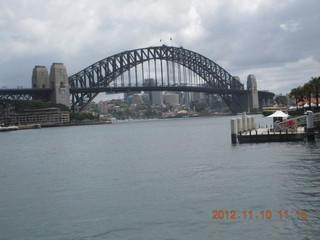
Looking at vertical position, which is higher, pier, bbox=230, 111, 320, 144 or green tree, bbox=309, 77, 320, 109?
green tree, bbox=309, 77, 320, 109

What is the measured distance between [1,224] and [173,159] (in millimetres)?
18112

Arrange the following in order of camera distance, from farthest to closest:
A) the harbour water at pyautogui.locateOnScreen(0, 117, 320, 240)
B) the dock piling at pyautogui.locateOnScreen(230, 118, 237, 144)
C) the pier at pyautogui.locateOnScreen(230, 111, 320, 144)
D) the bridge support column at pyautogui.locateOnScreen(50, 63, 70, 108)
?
1. the bridge support column at pyautogui.locateOnScreen(50, 63, 70, 108)
2. the dock piling at pyautogui.locateOnScreen(230, 118, 237, 144)
3. the pier at pyautogui.locateOnScreen(230, 111, 320, 144)
4. the harbour water at pyautogui.locateOnScreen(0, 117, 320, 240)

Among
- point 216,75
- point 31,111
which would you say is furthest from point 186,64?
point 31,111

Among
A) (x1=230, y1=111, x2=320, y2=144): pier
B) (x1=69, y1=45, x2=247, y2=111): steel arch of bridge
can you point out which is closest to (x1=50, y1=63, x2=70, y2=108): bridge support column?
(x1=69, y1=45, x2=247, y2=111): steel arch of bridge

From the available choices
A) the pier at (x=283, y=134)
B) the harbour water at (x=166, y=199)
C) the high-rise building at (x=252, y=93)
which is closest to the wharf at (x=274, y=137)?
the pier at (x=283, y=134)

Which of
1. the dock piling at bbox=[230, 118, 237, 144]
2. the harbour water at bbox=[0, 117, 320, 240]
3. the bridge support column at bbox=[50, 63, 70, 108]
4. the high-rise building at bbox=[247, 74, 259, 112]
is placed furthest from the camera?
the high-rise building at bbox=[247, 74, 259, 112]
